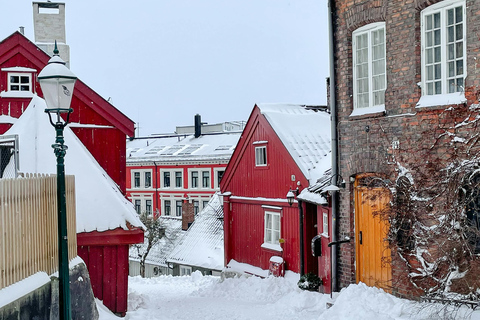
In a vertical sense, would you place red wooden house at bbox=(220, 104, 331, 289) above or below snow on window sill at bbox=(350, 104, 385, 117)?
below

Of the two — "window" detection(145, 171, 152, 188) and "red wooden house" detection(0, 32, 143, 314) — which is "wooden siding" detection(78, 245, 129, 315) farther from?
"window" detection(145, 171, 152, 188)

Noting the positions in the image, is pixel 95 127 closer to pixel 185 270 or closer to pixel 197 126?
pixel 185 270

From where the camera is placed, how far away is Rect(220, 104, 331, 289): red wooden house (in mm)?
17688

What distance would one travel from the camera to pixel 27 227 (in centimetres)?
814

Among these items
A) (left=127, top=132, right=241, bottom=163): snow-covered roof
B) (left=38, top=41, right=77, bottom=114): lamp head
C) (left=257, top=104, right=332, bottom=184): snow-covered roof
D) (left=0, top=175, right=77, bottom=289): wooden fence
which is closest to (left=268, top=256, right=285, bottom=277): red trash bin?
(left=257, top=104, right=332, bottom=184): snow-covered roof

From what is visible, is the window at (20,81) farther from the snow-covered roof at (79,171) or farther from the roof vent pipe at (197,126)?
the roof vent pipe at (197,126)

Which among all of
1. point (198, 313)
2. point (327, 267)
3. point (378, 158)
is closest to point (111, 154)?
point (198, 313)

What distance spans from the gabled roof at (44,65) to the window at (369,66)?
279 inches

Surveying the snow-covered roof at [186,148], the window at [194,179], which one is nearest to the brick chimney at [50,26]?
the snow-covered roof at [186,148]

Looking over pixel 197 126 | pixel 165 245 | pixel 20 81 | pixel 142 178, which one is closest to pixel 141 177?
pixel 142 178

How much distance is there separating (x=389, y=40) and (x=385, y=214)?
11.0 feet

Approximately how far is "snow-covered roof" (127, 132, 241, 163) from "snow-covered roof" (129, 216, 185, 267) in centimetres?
740

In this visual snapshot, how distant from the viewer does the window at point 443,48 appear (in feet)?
33.3

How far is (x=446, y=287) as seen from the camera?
9766mm
